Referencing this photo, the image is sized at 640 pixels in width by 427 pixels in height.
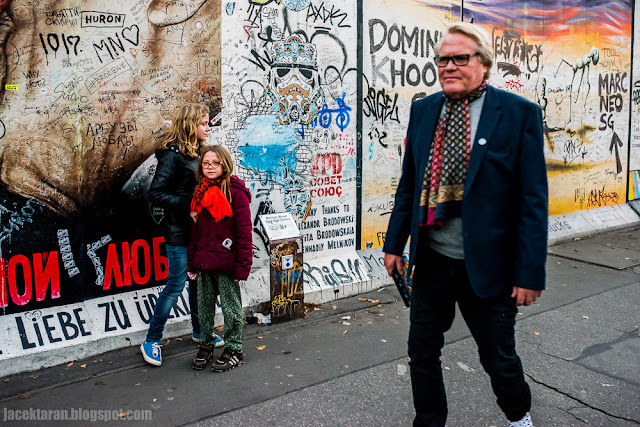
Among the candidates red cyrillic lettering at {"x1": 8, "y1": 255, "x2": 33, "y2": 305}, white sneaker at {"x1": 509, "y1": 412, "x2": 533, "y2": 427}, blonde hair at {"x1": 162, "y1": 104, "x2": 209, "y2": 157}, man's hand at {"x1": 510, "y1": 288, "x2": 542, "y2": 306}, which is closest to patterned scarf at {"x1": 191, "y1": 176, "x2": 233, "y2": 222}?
blonde hair at {"x1": 162, "y1": 104, "x2": 209, "y2": 157}

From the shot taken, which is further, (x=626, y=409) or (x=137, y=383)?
(x=137, y=383)

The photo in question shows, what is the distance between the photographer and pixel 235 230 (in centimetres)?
411

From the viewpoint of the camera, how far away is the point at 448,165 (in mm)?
2707

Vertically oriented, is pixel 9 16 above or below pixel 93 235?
above

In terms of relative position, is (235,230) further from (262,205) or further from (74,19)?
(74,19)

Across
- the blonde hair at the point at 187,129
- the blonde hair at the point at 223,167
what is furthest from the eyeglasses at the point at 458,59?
the blonde hair at the point at 187,129

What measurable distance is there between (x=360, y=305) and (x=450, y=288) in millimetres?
2951

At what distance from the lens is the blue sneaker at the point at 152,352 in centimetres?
418

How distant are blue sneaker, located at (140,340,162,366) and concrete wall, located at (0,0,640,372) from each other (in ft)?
1.26

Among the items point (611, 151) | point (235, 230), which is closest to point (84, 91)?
point (235, 230)

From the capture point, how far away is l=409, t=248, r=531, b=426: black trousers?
2.71 meters

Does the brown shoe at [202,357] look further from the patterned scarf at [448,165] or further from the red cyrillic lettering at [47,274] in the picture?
the patterned scarf at [448,165]

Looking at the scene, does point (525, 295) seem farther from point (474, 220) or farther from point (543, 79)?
point (543, 79)

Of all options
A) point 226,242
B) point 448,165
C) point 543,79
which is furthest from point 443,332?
point 543,79
